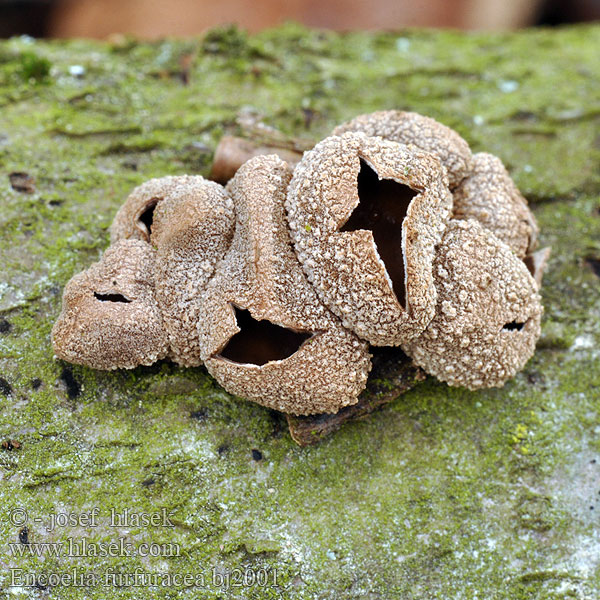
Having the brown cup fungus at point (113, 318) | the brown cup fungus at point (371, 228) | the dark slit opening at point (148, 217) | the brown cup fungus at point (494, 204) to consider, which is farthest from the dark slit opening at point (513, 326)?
the dark slit opening at point (148, 217)

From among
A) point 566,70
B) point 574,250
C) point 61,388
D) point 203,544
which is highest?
point 566,70

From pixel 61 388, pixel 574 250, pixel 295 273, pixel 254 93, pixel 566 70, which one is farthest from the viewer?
pixel 566 70

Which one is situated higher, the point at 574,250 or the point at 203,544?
the point at 574,250

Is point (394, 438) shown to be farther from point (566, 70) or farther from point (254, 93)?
point (566, 70)

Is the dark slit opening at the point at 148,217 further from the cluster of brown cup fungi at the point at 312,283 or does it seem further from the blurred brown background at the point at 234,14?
the blurred brown background at the point at 234,14

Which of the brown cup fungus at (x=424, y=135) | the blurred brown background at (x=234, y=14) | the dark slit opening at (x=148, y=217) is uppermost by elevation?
the blurred brown background at (x=234, y=14)

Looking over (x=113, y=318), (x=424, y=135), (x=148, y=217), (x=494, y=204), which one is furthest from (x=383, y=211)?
(x=113, y=318)

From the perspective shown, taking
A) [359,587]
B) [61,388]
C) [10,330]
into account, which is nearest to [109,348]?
[61,388]
